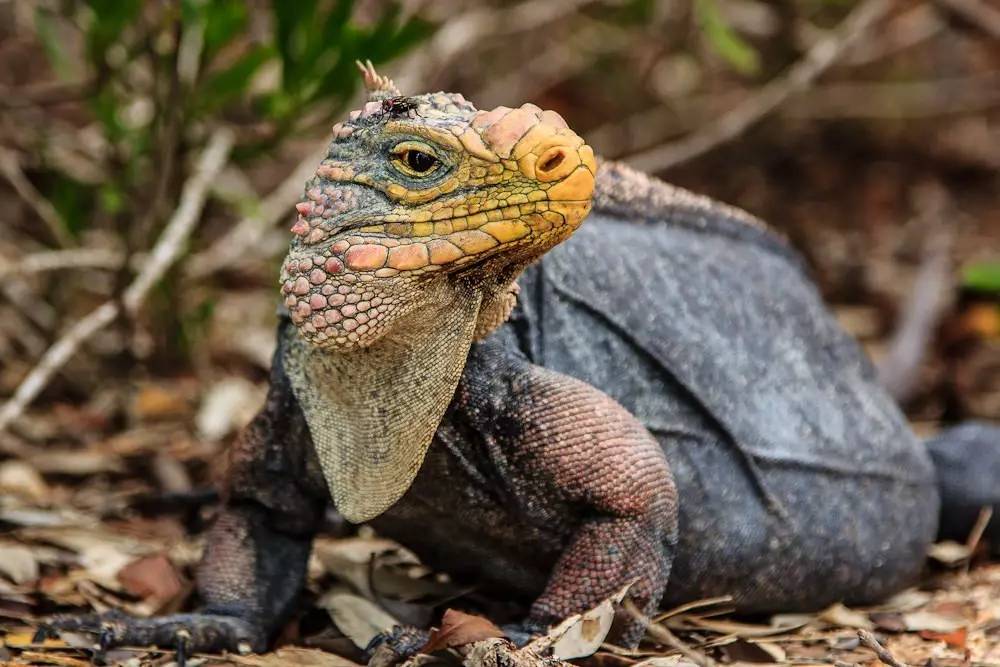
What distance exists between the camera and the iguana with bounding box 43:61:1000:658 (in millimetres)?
3371

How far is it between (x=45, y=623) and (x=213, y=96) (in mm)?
2941

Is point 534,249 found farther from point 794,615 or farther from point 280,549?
point 794,615

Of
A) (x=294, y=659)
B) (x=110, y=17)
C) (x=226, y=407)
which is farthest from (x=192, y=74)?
(x=294, y=659)

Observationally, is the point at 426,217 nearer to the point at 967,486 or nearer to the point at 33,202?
the point at 967,486

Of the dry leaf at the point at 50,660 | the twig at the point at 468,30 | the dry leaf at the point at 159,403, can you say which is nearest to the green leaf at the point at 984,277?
the twig at the point at 468,30

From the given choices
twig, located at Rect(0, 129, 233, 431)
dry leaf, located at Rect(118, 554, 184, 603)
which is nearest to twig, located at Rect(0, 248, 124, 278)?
twig, located at Rect(0, 129, 233, 431)

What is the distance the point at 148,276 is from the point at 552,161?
11.1 feet

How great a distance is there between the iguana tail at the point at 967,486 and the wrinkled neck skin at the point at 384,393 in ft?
8.88

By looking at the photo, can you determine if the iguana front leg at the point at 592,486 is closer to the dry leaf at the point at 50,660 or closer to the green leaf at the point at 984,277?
the dry leaf at the point at 50,660

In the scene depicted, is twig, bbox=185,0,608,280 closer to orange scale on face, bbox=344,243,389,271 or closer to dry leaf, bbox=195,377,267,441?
dry leaf, bbox=195,377,267,441

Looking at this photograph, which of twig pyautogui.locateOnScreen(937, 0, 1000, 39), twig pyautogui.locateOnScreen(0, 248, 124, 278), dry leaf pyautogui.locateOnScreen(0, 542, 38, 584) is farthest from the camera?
twig pyautogui.locateOnScreen(937, 0, 1000, 39)

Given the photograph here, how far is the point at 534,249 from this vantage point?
336cm

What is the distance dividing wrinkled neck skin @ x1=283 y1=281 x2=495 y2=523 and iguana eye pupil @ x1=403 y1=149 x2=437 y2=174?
0.97 feet

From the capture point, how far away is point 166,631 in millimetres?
4105
